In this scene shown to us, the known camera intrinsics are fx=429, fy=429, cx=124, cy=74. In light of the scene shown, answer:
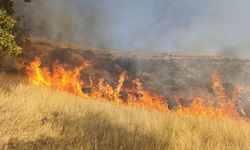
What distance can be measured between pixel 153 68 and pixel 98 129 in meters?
15.7

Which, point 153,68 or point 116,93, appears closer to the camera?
point 116,93

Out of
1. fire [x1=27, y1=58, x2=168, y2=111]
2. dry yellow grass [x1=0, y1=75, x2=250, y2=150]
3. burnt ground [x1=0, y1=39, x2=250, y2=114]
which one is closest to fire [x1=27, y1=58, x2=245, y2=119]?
fire [x1=27, y1=58, x2=168, y2=111]

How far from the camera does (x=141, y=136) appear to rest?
8.32 metres

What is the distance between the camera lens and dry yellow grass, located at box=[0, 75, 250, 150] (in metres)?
7.35

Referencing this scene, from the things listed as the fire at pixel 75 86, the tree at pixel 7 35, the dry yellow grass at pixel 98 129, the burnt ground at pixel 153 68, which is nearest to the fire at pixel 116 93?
the fire at pixel 75 86

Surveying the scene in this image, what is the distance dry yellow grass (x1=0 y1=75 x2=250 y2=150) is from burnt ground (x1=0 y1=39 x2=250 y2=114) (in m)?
9.08

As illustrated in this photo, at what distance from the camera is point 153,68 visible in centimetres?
2386

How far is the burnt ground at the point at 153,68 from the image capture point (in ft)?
66.8

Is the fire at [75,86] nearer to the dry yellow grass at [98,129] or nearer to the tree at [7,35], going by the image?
the dry yellow grass at [98,129]

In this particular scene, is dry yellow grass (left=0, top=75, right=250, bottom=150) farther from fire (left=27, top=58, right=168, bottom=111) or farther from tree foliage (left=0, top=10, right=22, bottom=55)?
fire (left=27, top=58, right=168, bottom=111)

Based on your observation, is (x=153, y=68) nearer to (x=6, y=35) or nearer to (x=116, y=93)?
(x=116, y=93)

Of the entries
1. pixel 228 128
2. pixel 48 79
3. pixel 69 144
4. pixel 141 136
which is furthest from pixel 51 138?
pixel 48 79

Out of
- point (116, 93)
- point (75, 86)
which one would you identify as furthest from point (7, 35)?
point (116, 93)

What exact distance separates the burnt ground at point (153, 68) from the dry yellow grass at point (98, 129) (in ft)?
29.8
